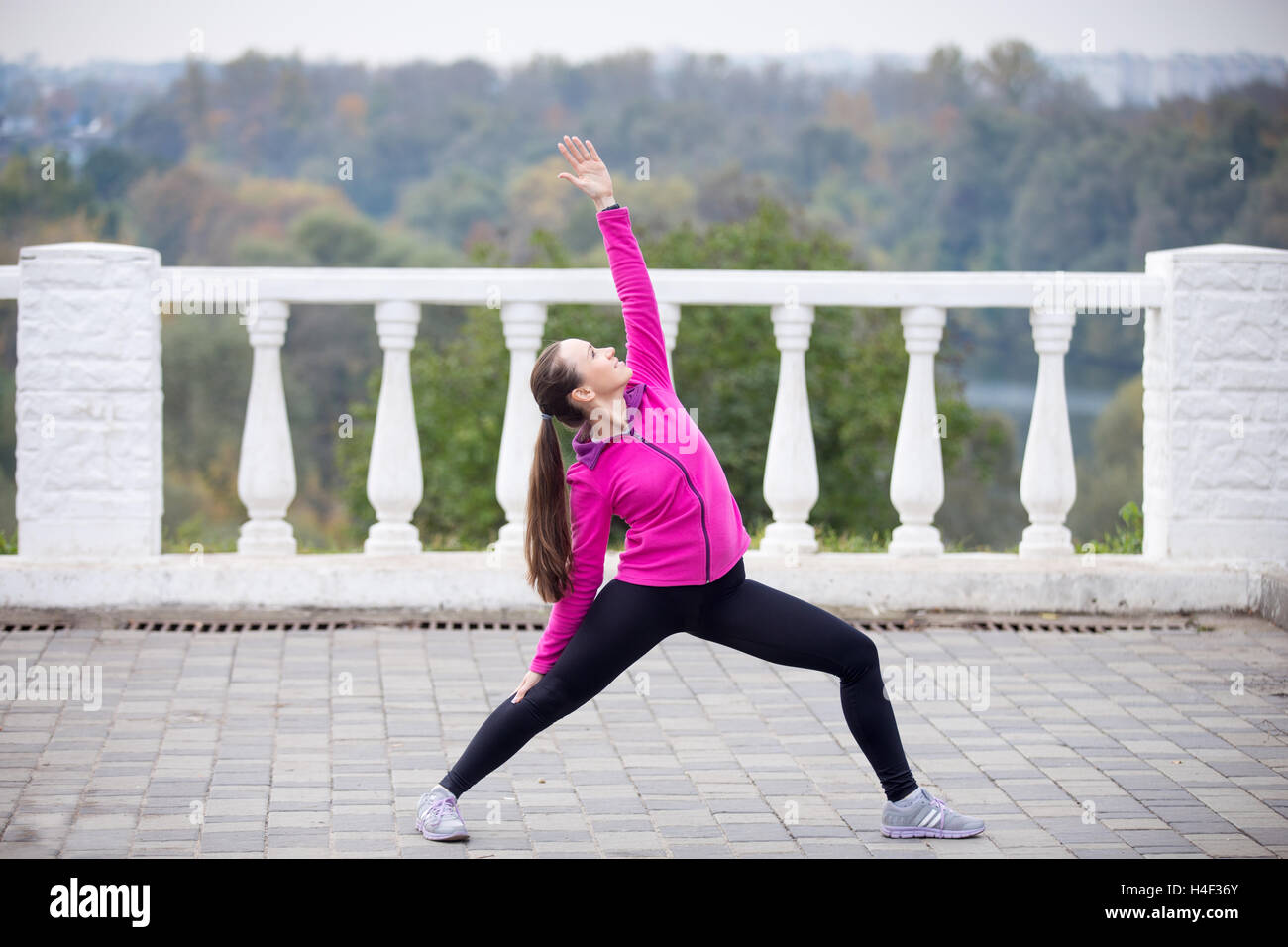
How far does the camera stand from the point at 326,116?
3083 inches

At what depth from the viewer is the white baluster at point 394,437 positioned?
21.5 feet

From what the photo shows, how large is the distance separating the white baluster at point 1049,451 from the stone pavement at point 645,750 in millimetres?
649

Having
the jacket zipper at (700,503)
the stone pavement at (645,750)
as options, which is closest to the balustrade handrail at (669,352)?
the stone pavement at (645,750)

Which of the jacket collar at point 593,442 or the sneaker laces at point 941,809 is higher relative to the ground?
the jacket collar at point 593,442

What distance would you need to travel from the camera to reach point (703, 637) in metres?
3.78

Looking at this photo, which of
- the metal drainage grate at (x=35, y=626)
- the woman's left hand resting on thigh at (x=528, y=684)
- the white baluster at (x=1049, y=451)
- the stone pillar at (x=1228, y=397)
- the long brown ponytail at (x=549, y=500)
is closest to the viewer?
the long brown ponytail at (x=549, y=500)

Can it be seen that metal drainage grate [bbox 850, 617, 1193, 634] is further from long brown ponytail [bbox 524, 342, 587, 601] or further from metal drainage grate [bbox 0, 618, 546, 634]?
long brown ponytail [bbox 524, 342, 587, 601]

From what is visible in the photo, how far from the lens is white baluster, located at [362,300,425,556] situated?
21.5 feet

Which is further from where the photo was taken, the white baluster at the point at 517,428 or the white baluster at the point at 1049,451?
the white baluster at the point at 1049,451

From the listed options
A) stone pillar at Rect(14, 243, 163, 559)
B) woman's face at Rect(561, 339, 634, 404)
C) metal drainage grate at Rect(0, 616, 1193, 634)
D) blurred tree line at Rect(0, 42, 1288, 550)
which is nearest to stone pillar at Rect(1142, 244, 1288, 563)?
metal drainage grate at Rect(0, 616, 1193, 634)

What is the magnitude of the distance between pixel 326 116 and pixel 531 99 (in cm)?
1075

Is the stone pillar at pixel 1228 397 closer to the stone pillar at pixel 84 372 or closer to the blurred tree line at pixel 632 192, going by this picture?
the stone pillar at pixel 84 372
